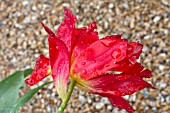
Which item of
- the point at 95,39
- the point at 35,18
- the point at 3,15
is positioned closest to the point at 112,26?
the point at 35,18

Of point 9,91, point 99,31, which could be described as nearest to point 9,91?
point 9,91

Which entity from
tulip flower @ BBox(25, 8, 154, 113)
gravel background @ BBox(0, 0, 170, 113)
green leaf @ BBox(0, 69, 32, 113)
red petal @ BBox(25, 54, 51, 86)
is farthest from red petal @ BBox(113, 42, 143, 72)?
gravel background @ BBox(0, 0, 170, 113)

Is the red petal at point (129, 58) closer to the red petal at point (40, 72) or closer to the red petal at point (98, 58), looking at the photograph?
the red petal at point (98, 58)

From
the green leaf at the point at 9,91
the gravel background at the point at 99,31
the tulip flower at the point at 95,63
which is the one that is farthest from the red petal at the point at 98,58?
the gravel background at the point at 99,31

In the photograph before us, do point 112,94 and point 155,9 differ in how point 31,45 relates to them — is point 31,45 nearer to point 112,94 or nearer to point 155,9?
point 155,9

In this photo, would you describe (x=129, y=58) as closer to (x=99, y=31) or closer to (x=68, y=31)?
(x=68, y=31)

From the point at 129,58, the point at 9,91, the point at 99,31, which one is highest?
the point at 129,58

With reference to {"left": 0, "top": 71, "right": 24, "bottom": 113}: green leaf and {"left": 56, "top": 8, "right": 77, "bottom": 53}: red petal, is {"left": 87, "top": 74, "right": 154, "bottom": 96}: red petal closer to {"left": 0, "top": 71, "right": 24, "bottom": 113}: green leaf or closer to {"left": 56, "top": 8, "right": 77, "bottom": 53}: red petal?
{"left": 56, "top": 8, "right": 77, "bottom": 53}: red petal
